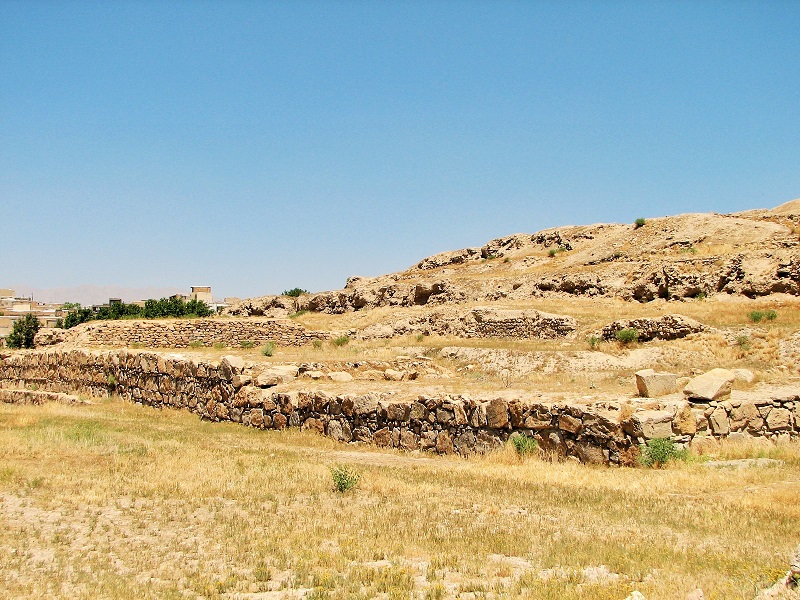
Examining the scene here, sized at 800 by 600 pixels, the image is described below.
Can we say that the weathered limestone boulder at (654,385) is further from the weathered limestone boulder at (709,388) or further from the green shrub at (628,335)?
the green shrub at (628,335)

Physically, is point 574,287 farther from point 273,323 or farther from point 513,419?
point 513,419

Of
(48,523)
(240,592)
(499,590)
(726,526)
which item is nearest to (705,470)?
(726,526)

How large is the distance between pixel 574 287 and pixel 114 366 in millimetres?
25060

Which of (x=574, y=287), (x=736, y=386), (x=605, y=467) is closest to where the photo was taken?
(x=605, y=467)

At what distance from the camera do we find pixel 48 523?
22.5ft

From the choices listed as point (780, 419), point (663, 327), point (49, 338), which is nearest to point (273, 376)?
point (780, 419)

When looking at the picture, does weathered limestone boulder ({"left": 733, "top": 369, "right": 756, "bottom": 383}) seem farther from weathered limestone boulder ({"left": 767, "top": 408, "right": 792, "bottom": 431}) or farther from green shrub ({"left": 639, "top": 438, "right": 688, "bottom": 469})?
green shrub ({"left": 639, "top": 438, "right": 688, "bottom": 469})

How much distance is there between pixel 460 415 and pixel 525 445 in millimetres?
1303

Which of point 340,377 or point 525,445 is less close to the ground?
point 340,377

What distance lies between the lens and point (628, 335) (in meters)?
23.1

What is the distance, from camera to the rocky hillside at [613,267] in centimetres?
3088

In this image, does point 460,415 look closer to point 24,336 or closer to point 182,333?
point 182,333

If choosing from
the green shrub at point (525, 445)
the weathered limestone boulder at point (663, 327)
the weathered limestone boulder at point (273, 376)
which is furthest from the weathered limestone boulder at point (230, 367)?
the weathered limestone boulder at point (663, 327)

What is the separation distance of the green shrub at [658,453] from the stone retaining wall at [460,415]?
132 millimetres
